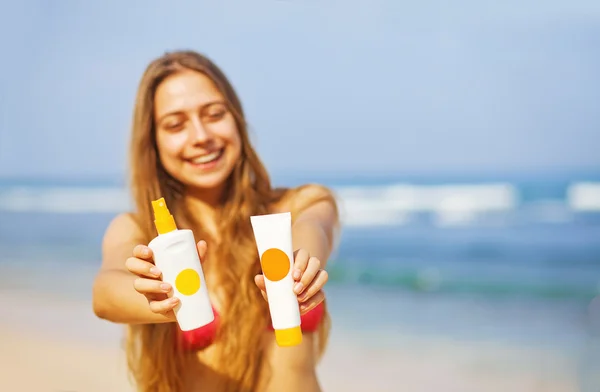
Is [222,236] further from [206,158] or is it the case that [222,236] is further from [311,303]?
[311,303]

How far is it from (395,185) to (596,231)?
0.66 metres

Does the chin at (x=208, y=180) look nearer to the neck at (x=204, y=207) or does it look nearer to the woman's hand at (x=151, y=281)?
the neck at (x=204, y=207)

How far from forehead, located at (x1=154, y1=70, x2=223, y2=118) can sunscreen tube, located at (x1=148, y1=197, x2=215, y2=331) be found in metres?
0.56

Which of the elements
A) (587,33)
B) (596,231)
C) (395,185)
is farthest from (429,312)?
(587,33)

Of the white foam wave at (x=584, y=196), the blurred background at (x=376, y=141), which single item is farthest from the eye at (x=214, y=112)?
the white foam wave at (x=584, y=196)

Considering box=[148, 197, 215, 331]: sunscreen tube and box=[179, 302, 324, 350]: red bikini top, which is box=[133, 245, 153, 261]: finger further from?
box=[179, 302, 324, 350]: red bikini top

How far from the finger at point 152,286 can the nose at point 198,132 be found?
0.55m

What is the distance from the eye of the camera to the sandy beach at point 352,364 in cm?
183

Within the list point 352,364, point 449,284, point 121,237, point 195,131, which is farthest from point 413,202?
point 121,237

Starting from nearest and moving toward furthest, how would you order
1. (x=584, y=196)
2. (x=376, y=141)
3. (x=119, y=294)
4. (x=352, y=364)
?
(x=119, y=294)
(x=352, y=364)
(x=376, y=141)
(x=584, y=196)

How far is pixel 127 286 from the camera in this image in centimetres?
111

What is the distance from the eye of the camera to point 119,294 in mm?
1117

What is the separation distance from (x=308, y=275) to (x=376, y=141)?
138cm

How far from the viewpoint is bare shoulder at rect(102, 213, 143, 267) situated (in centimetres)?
129
